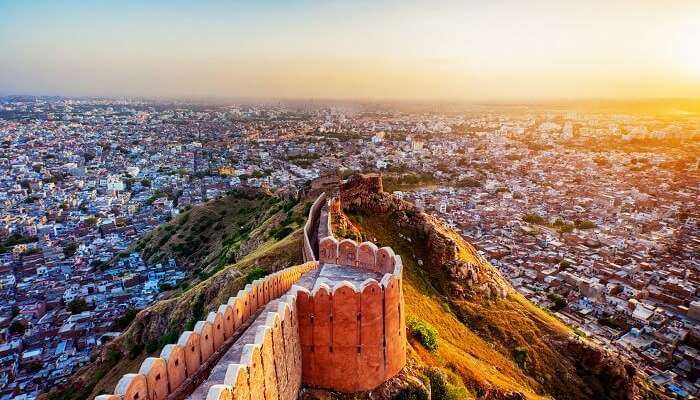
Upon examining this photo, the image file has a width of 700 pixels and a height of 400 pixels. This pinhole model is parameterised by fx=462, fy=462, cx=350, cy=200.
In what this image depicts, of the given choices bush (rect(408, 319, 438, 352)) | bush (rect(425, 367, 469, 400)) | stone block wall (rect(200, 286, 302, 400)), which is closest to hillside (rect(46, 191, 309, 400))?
bush (rect(408, 319, 438, 352))

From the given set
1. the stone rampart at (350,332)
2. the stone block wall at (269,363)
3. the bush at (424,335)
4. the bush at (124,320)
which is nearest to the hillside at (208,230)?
the bush at (124,320)

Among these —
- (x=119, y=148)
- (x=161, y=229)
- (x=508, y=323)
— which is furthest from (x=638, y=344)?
(x=119, y=148)

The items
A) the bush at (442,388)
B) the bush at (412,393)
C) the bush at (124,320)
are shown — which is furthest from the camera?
the bush at (124,320)

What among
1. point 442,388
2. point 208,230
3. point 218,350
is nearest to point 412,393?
point 442,388

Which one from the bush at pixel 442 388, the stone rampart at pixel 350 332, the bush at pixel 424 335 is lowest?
the bush at pixel 442 388

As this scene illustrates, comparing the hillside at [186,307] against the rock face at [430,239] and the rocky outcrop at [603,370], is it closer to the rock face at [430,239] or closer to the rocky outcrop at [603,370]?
the rock face at [430,239]

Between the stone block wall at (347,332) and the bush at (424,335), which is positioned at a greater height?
the stone block wall at (347,332)
